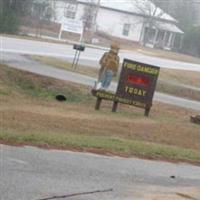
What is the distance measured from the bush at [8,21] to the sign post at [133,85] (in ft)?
116

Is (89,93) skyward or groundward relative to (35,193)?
groundward

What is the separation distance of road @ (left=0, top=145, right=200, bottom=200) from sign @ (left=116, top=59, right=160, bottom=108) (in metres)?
8.41

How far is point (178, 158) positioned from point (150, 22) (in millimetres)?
84789

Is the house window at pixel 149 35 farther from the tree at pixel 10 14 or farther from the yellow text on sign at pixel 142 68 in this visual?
the yellow text on sign at pixel 142 68

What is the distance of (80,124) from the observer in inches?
687

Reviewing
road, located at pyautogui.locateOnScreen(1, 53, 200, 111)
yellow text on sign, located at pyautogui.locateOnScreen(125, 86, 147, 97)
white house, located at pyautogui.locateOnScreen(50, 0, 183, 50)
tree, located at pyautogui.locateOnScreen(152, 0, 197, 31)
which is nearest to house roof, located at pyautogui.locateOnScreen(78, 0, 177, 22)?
white house, located at pyautogui.locateOnScreen(50, 0, 183, 50)

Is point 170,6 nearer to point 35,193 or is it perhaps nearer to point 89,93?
point 89,93

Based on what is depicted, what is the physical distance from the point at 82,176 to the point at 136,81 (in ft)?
37.5

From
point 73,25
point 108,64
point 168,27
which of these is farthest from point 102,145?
point 168,27

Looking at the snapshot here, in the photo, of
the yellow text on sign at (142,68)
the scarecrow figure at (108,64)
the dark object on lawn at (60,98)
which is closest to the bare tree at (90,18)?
the scarecrow figure at (108,64)

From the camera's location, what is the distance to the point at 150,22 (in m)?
98.5

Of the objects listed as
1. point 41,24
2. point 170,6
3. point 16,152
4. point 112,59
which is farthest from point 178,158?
point 170,6

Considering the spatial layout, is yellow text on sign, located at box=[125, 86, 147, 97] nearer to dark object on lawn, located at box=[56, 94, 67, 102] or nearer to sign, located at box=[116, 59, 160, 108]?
sign, located at box=[116, 59, 160, 108]

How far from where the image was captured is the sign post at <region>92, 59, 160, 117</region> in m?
21.6
